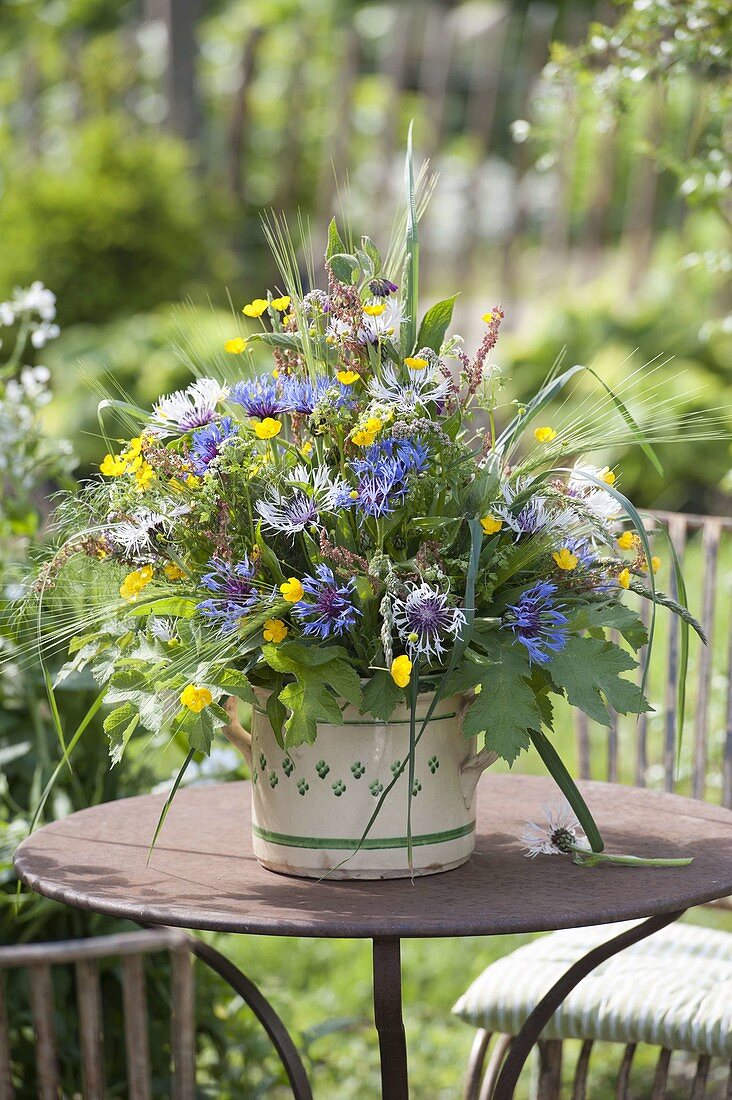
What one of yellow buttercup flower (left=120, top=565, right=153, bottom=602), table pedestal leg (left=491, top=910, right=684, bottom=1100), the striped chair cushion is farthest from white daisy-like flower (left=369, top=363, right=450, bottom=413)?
the striped chair cushion

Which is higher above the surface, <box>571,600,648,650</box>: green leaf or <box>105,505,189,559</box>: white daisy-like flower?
<box>105,505,189,559</box>: white daisy-like flower

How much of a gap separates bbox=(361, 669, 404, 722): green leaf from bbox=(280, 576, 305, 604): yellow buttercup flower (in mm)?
135

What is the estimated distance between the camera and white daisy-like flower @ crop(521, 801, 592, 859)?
Answer: 1.59 m

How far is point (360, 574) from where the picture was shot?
135cm

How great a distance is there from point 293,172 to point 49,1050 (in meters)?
7.94

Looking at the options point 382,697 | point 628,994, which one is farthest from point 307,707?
point 628,994

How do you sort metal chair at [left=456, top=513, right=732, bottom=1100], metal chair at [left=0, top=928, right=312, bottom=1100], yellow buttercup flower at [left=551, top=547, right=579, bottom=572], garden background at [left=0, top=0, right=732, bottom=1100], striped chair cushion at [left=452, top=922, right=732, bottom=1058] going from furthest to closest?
garden background at [left=0, top=0, right=732, bottom=1100], metal chair at [left=456, top=513, right=732, bottom=1100], striped chair cushion at [left=452, top=922, right=732, bottom=1058], metal chair at [left=0, top=928, right=312, bottom=1100], yellow buttercup flower at [left=551, top=547, right=579, bottom=572]

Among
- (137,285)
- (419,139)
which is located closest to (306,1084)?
(137,285)

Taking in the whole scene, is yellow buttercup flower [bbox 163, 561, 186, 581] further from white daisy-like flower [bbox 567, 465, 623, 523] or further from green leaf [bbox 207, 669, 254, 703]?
white daisy-like flower [bbox 567, 465, 623, 523]

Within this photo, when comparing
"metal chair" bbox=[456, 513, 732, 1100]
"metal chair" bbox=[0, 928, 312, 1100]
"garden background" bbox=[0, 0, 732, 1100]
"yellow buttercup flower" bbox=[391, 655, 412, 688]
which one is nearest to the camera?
"yellow buttercup flower" bbox=[391, 655, 412, 688]

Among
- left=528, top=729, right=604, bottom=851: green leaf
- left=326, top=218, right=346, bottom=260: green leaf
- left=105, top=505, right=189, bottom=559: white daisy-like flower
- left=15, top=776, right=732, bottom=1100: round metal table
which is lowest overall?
left=15, top=776, right=732, bottom=1100: round metal table

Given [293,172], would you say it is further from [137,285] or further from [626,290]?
[626,290]

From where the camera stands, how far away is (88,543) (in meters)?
1.51

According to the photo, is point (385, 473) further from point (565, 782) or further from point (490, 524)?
point (565, 782)
